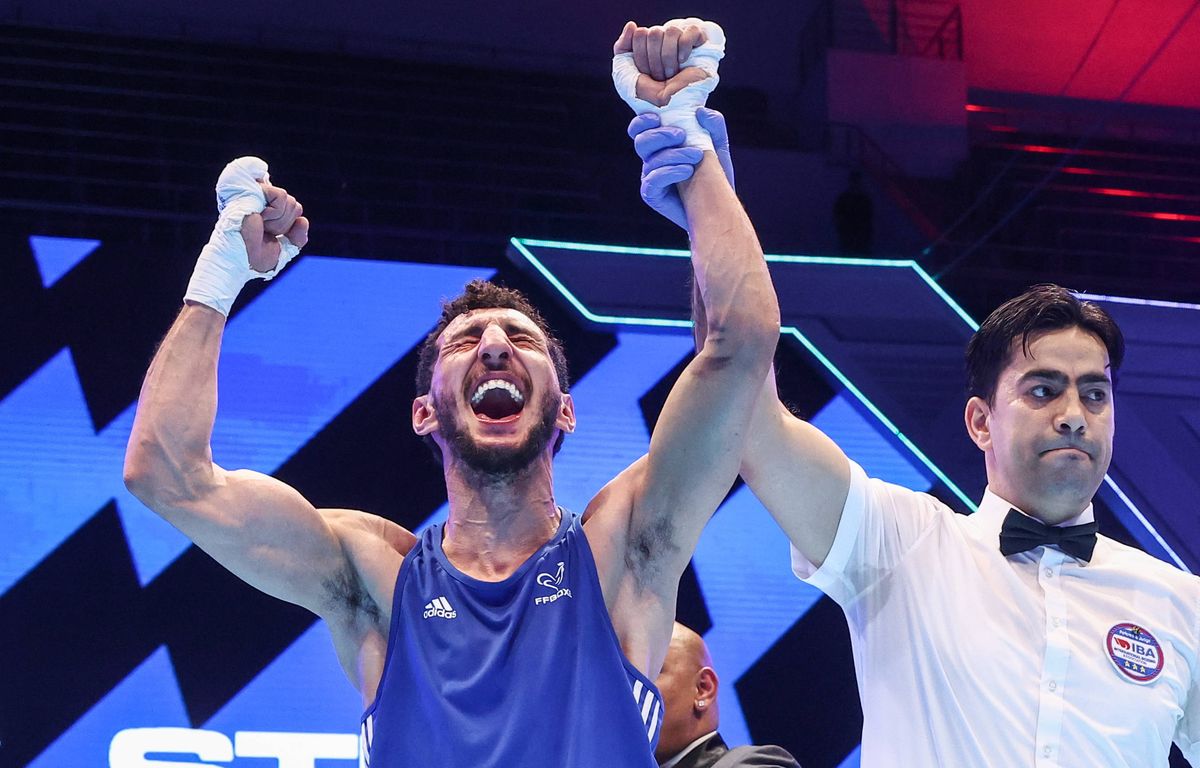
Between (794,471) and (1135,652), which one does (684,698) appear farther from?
(1135,652)

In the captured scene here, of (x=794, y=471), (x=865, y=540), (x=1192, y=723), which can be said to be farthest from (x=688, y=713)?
(x=1192, y=723)

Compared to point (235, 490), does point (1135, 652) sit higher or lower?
lower

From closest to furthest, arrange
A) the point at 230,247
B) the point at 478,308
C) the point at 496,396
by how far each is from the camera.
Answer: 1. the point at 230,247
2. the point at 496,396
3. the point at 478,308

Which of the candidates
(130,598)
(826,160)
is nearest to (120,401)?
(130,598)

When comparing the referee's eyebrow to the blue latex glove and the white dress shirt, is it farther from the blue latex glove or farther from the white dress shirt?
the blue latex glove

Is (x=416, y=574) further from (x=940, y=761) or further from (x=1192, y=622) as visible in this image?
(x=1192, y=622)

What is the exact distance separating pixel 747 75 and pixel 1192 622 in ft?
19.9

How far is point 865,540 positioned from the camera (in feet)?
8.17

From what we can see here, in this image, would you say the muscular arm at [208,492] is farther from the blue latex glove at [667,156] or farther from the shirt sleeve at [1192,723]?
the shirt sleeve at [1192,723]

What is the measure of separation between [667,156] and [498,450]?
58cm

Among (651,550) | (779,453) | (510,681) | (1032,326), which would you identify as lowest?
(510,681)

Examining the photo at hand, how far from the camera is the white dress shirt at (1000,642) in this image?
2311 mm

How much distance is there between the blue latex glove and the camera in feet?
7.25

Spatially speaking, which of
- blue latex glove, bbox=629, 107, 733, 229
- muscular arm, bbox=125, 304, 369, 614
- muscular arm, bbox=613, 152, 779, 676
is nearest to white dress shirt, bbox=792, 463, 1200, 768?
muscular arm, bbox=613, 152, 779, 676
